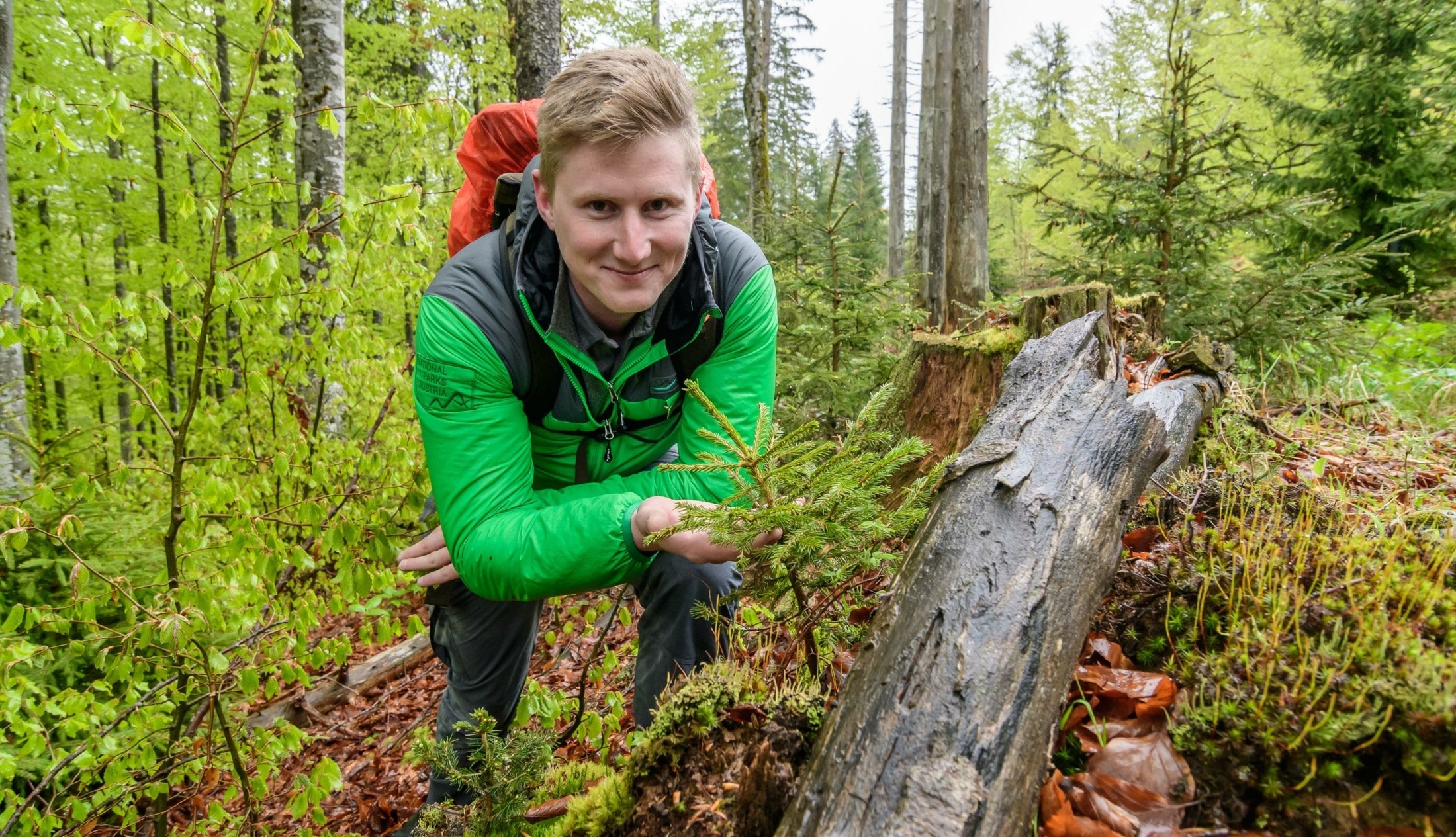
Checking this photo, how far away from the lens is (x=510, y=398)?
2.40 meters

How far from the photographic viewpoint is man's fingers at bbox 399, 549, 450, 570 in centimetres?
266

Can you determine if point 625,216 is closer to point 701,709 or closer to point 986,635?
point 701,709

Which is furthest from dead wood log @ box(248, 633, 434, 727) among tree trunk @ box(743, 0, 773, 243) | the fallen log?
tree trunk @ box(743, 0, 773, 243)

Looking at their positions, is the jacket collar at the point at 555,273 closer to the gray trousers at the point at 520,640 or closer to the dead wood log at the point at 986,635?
the gray trousers at the point at 520,640

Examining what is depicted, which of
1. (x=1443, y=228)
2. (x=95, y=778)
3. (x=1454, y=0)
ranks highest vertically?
(x=1454, y=0)

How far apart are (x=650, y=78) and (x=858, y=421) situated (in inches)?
49.7

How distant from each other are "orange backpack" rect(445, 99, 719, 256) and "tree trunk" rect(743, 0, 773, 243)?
5.86 m

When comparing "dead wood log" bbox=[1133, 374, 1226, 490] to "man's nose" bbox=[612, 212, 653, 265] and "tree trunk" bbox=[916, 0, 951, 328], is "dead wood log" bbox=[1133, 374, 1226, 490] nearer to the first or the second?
"man's nose" bbox=[612, 212, 653, 265]

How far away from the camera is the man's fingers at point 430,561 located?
2.66 meters

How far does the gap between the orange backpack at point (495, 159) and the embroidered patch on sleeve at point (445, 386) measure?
0.78m

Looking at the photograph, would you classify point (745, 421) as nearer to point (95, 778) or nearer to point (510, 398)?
point (510, 398)

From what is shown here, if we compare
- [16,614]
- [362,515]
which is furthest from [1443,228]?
[16,614]

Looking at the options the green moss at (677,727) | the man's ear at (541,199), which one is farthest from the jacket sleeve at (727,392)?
the green moss at (677,727)

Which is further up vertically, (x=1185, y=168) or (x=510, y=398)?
(x=1185, y=168)
